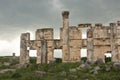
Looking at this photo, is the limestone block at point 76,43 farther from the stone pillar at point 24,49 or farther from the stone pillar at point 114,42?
the stone pillar at point 24,49

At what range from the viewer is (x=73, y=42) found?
47438mm

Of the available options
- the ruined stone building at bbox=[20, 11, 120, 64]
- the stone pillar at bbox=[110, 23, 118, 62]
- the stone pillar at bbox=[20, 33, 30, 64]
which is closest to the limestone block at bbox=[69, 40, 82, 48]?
the ruined stone building at bbox=[20, 11, 120, 64]

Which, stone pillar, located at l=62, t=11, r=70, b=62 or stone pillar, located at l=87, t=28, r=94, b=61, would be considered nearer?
stone pillar, located at l=87, t=28, r=94, b=61

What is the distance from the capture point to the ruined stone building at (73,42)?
151 ft

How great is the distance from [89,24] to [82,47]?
9.80ft

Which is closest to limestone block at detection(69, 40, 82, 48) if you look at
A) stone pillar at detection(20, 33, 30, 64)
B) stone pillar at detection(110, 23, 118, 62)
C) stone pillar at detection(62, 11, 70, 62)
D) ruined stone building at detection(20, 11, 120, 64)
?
ruined stone building at detection(20, 11, 120, 64)

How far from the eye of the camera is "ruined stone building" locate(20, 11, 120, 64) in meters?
46.0

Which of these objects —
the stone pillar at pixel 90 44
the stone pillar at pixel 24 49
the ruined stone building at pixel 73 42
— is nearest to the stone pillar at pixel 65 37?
the ruined stone building at pixel 73 42

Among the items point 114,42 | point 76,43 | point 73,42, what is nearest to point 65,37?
point 73,42

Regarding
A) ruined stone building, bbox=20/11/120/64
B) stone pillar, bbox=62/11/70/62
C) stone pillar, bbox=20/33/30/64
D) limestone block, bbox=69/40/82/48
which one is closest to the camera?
ruined stone building, bbox=20/11/120/64

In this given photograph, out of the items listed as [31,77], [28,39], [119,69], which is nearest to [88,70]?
[119,69]

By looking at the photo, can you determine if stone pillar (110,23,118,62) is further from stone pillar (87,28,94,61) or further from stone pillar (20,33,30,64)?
stone pillar (20,33,30,64)

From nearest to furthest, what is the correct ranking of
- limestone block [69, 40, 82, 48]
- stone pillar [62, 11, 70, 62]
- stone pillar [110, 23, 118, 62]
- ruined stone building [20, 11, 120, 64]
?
stone pillar [110, 23, 118, 62] → ruined stone building [20, 11, 120, 64] → stone pillar [62, 11, 70, 62] → limestone block [69, 40, 82, 48]

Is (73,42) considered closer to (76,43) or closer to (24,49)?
(76,43)
